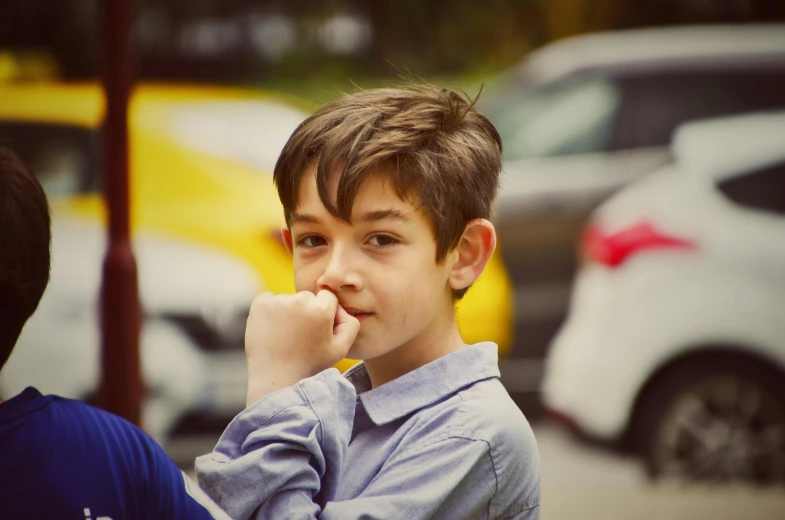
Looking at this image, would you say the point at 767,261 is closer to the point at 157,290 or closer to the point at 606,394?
the point at 606,394

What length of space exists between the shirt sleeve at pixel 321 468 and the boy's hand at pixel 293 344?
0.03 metres

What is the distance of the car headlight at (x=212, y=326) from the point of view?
4.97 metres

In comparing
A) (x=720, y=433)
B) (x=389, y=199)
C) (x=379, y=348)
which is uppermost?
(x=389, y=199)

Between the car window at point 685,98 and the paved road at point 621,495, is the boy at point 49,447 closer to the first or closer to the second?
the paved road at point 621,495

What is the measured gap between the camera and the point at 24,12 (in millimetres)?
6762

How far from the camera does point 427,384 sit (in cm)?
152

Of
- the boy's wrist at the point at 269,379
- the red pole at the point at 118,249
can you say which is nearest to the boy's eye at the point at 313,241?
the boy's wrist at the point at 269,379

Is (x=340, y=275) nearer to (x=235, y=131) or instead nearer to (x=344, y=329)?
(x=344, y=329)

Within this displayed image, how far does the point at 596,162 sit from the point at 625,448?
4.84ft

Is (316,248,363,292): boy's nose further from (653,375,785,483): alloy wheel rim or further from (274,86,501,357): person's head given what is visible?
(653,375,785,483): alloy wheel rim

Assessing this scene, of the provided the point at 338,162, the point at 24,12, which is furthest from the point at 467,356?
the point at 24,12

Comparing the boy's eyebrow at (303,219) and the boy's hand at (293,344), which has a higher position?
the boy's eyebrow at (303,219)

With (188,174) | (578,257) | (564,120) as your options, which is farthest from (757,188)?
(188,174)

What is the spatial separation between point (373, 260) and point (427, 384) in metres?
0.21
